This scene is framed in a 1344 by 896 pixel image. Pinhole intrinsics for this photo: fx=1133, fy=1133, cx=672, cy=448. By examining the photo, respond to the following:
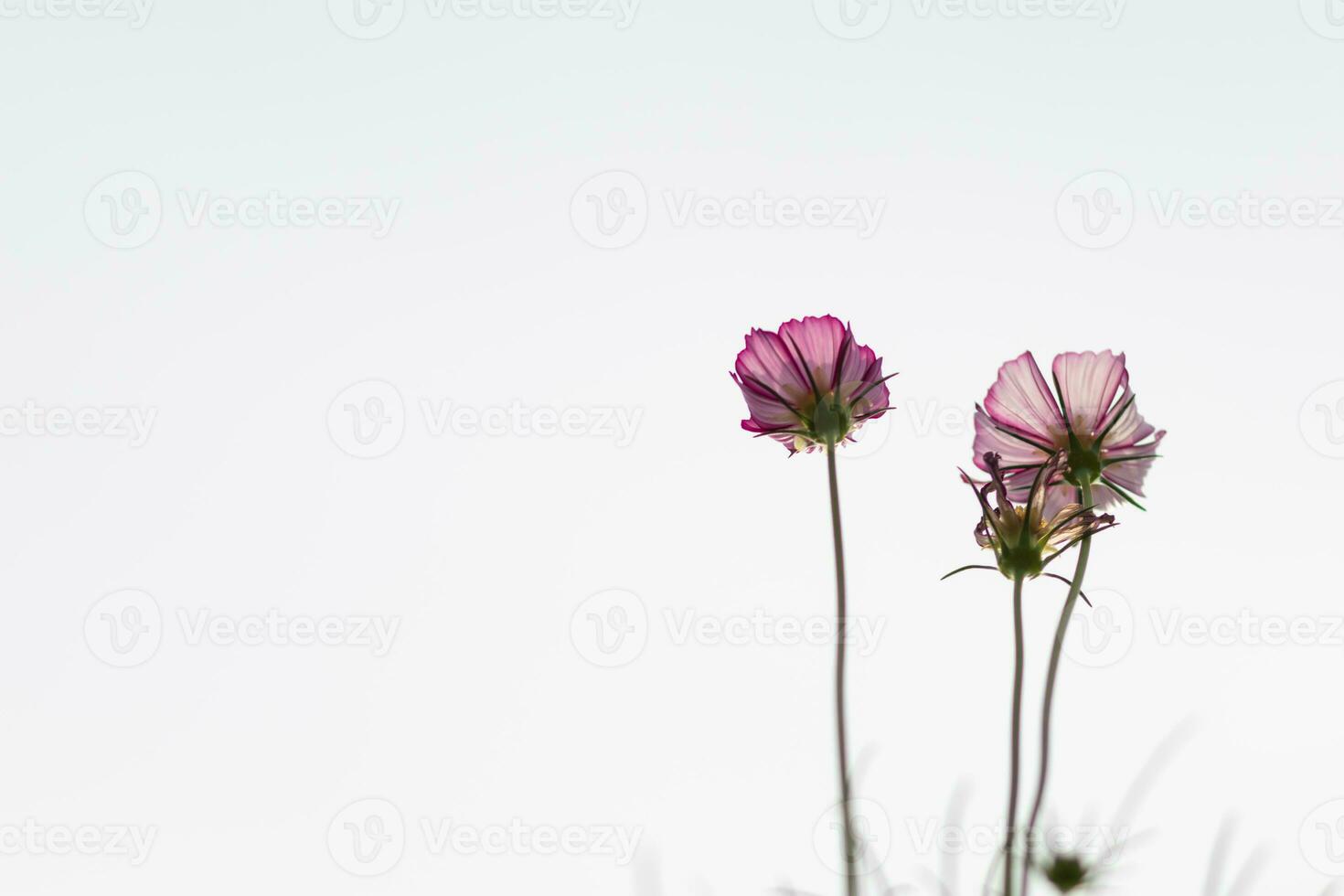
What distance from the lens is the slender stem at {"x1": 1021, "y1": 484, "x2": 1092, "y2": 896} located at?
0.34 metres

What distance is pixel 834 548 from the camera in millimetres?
375

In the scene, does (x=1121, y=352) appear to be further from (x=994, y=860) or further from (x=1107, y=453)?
(x=994, y=860)

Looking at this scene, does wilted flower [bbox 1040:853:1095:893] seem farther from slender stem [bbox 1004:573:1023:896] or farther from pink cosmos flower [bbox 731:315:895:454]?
pink cosmos flower [bbox 731:315:895:454]

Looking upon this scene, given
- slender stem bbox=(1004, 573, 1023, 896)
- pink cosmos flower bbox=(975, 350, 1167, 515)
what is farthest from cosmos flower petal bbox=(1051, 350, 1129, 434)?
slender stem bbox=(1004, 573, 1023, 896)

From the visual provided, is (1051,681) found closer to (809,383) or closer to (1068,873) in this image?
(1068,873)

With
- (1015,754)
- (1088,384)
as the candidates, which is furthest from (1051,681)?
(1088,384)

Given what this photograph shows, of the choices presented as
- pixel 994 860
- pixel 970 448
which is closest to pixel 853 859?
pixel 994 860

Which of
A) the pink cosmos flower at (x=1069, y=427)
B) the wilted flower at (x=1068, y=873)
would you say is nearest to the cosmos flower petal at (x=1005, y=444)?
the pink cosmos flower at (x=1069, y=427)

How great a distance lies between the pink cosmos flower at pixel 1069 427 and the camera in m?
0.43

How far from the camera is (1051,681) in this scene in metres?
0.35

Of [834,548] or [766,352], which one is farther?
[766,352]

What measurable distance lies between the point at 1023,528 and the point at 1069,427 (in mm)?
65

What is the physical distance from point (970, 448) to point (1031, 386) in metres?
0.03

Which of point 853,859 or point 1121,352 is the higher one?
point 1121,352
